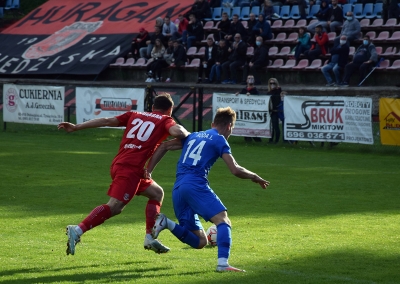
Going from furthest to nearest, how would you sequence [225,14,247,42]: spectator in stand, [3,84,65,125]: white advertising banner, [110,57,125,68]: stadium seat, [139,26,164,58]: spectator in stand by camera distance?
1. [110,57,125,68]: stadium seat
2. [139,26,164,58]: spectator in stand
3. [225,14,247,42]: spectator in stand
4. [3,84,65,125]: white advertising banner

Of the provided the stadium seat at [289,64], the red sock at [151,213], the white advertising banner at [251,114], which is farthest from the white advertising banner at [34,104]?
the red sock at [151,213]

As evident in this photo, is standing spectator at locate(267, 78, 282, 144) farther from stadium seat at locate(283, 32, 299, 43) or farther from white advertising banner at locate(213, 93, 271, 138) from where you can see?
stadium seat at locate(283, 32, 299, 43)

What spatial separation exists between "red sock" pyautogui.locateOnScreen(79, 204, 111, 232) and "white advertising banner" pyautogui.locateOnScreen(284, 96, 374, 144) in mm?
12672

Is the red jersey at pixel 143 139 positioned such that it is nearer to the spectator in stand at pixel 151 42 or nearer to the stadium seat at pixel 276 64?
the stadium seat at pixel 276 64

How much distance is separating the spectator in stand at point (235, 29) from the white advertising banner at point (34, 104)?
27.3 ft

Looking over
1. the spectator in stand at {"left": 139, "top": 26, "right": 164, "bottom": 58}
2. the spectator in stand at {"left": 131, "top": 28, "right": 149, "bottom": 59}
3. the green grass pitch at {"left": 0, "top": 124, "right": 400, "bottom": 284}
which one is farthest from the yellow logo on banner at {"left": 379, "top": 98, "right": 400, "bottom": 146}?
the spectator in stand at {"left": 131, "top": 28, "right": 149, "bottom": 59}

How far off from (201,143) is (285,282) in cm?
151

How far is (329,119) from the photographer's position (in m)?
19.7

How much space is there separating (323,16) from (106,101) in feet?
33.7

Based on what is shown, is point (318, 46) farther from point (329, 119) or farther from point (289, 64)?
point (329, 119)

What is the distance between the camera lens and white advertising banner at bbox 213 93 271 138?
2098 cm

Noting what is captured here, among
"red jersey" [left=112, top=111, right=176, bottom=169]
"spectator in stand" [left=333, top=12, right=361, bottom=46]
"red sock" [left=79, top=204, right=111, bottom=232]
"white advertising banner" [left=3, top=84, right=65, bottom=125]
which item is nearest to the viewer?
"red sock" [left=79, top=204, right=111, bottom=232]

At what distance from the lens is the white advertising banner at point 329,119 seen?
754 inches

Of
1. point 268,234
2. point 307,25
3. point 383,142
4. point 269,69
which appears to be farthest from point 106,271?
point 307,25
